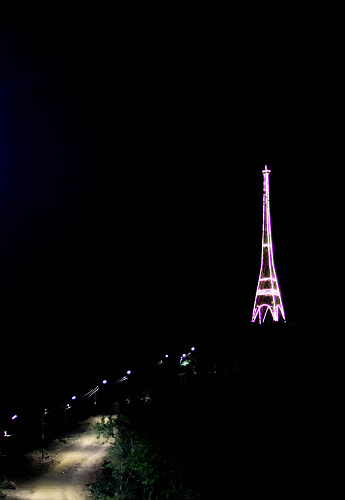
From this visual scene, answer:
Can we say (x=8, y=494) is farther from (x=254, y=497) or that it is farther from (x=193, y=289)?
(x=193, y=289)

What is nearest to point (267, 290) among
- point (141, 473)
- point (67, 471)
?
point (67, 471)

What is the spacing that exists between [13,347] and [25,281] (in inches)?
663

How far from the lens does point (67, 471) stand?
13648mm

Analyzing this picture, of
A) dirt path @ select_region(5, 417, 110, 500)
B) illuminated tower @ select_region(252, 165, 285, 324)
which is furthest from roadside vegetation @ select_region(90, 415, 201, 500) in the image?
illuminated tower @ select_region(252, 165, 285, 324)

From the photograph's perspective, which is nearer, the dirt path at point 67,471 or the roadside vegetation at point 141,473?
the roadside vegetation at point 141,473

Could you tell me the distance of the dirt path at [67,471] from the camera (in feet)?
39.0

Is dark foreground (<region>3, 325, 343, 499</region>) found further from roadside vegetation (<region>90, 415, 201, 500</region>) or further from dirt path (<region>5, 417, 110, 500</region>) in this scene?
dirt path (<region>5, 417, 110, 500</region>)

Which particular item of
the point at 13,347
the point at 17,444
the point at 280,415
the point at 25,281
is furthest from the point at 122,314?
the point at 280,415

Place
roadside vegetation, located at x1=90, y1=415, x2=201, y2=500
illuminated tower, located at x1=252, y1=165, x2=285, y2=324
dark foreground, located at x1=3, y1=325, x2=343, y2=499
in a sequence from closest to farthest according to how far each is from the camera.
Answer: dark foreground, located at x1=3, y1=325, x2=343, y2=499 → roadside vegetation, located at x1=90, y1=415, x2=201, y2=500 → illuminated tower, located at x1=252, y1=165, x2=285, y2=324

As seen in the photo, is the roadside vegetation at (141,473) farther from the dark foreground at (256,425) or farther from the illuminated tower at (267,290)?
the illuminated tower at (267,290)

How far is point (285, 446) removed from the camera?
7844 millimetres

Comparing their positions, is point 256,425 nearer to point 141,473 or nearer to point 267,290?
point 141,473

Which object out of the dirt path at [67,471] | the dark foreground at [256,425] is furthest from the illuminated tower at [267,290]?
the dark foreground at [256,425]

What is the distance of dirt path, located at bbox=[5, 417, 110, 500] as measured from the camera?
11.9 m
